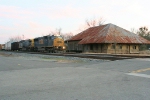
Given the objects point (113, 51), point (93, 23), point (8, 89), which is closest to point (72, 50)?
point (113, 51)

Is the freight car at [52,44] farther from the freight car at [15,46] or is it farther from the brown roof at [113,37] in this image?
the freight car at [15,46]

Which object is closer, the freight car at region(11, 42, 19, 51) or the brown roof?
the brown roof

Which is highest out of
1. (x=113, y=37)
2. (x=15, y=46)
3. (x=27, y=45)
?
(x=113, y=37)

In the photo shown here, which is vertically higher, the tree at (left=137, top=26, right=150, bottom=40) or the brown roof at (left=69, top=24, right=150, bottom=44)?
the tree at (left=137, top=26, right=150, bottom=40)

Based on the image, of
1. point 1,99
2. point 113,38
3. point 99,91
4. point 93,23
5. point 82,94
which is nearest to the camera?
point 1,99

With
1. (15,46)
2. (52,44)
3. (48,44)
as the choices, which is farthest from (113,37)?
(15,46)

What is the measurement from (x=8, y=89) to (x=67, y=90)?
1.94m

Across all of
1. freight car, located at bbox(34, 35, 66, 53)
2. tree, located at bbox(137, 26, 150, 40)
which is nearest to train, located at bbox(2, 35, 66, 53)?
freight car, located at bbox(34, 35, 66, 53)

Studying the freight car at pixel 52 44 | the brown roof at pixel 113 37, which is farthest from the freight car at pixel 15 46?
the brown roof at pixel 113 37

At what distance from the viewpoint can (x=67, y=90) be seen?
591 cm

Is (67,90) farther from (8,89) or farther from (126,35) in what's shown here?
(126,35)

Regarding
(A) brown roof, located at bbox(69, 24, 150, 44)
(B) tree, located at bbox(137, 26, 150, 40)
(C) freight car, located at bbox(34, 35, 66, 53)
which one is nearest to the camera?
(C) freight car, located at bbox(34, 35, 66, 53)

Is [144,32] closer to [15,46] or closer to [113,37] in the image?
[113,37]

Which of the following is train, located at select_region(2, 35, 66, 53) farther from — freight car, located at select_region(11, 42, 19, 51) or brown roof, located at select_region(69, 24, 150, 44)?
freight car, located at select_region(11, 42, 19, 51)
